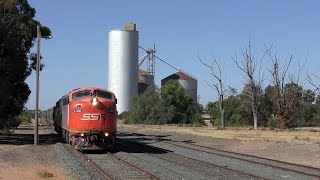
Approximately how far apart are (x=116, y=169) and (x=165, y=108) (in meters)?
73.9

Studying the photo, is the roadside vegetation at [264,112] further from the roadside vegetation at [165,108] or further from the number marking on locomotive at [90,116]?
the number marking on locomotive at [90,116]

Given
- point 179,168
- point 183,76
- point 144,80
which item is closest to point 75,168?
point 179,168

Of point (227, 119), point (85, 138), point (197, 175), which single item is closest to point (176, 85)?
point (227, 119)

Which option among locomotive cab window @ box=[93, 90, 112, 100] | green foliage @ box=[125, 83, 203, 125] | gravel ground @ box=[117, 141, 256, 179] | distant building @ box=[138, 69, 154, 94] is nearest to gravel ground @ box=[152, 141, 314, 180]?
gravel ground @ box=[117, 141, 256, 179]

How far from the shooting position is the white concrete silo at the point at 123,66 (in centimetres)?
10188

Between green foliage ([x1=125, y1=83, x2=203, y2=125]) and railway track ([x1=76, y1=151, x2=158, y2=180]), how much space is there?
6809cm

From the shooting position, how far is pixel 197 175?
1714 cm

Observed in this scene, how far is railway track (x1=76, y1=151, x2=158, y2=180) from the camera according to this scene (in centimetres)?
1688

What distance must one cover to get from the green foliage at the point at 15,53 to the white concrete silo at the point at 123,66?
49.5 metres

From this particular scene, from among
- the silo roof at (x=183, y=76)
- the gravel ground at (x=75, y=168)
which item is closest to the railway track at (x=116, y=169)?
the gravel ground at (x=75, y=168)

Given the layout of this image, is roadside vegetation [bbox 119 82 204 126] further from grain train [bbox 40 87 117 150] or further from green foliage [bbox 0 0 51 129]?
grain train [bbox 40 87 117 150]

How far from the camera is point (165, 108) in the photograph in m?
93.1

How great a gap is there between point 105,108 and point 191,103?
235 ft

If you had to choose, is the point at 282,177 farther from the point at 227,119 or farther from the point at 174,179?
the point at 227,119
